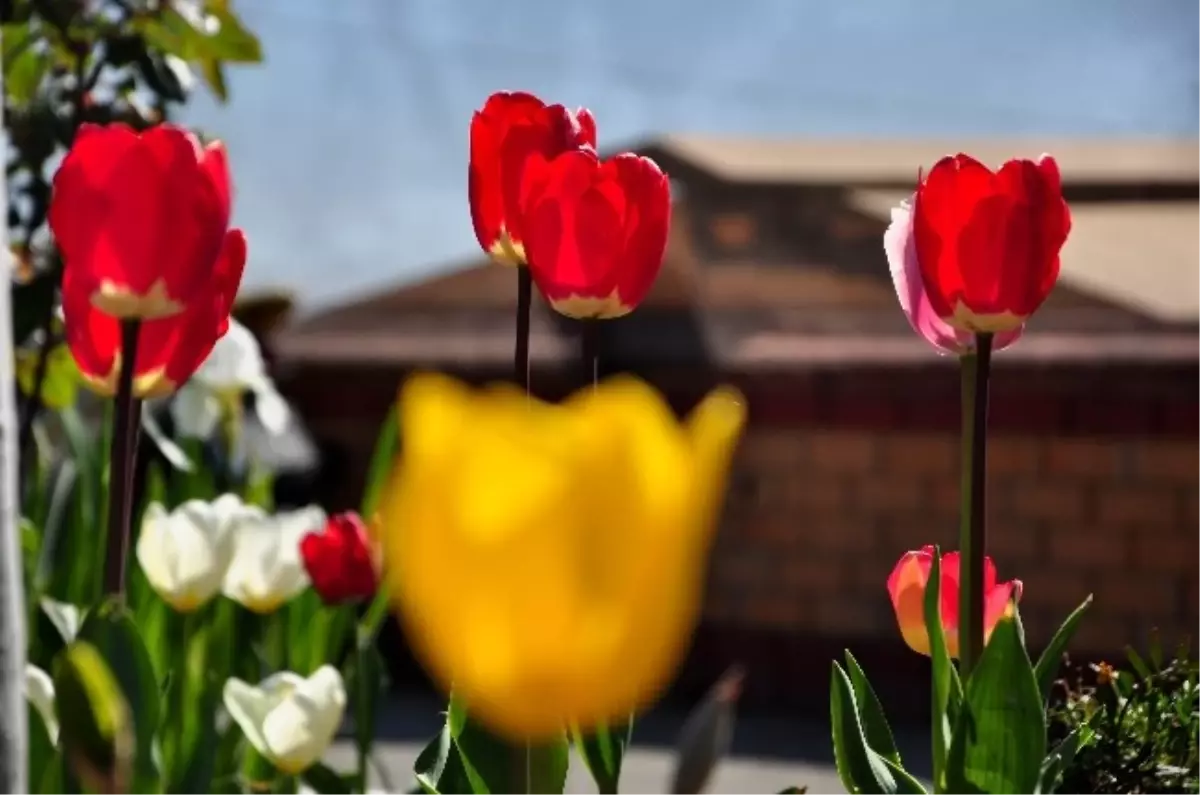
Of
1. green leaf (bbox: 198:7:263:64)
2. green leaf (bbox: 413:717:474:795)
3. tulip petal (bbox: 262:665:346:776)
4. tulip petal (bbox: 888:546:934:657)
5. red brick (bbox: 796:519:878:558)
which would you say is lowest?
red brick (bbox: 796:519:878:558)

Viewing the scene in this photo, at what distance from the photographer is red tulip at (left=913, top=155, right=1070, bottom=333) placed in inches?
29.0

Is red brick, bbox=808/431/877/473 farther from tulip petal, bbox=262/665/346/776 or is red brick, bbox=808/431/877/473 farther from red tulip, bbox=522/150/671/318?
red tulip, bbox=522/150/671/318

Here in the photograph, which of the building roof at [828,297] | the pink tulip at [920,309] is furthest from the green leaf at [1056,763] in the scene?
the building roof at [828,297]

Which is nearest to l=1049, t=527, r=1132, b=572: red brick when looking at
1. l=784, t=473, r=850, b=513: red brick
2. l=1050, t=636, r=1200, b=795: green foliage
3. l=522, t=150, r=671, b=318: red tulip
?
l=784, t=473, r=850, b=513: red brick

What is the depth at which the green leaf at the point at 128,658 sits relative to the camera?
0.78 metres

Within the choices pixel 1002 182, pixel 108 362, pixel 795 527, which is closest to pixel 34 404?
pixel 108 362

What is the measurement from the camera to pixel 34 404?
1751 millimetres

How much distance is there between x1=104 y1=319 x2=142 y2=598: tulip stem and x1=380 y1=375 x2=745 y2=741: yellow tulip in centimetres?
39

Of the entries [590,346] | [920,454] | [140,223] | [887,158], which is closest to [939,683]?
[590,346]

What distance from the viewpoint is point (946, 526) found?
4.80 metres

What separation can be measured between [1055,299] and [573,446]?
5.00 meters

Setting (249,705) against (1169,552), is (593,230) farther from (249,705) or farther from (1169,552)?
(1169,552)

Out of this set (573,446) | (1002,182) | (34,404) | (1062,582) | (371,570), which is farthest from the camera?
(1062,582)

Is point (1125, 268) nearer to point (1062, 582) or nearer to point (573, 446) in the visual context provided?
point (1062, 582)
